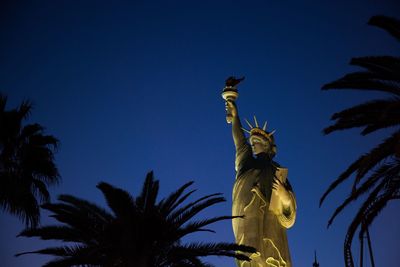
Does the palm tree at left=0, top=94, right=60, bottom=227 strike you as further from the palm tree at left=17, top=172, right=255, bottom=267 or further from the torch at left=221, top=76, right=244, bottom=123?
the torch at left=221, top=76, right=244, bottom=123

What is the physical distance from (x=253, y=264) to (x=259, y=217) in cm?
205

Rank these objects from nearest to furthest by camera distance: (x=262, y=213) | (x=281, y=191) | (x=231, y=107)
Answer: (x=262, y=213) → (x=281, y=191) → (x=231, y=107)

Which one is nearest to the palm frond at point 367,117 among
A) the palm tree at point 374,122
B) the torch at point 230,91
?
the palm tree at point 374,122

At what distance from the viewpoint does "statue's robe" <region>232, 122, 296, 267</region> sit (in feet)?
73.0

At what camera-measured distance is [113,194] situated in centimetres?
1333

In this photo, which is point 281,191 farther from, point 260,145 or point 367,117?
point 367,117

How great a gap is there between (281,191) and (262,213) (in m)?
1.36

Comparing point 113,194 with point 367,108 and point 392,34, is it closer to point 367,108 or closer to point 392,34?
point 367,108

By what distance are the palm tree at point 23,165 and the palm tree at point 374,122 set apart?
7666 mm

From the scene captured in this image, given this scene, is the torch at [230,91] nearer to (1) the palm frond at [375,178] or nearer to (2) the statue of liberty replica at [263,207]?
(2) the statue of liberty replica at [263,207]

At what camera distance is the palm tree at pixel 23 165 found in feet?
45.1

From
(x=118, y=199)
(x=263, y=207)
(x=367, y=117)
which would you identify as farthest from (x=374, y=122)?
(x=263, y=207)

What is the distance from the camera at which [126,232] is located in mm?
13445

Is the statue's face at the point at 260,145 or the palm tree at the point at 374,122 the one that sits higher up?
the statue's face at the point at 260,145
